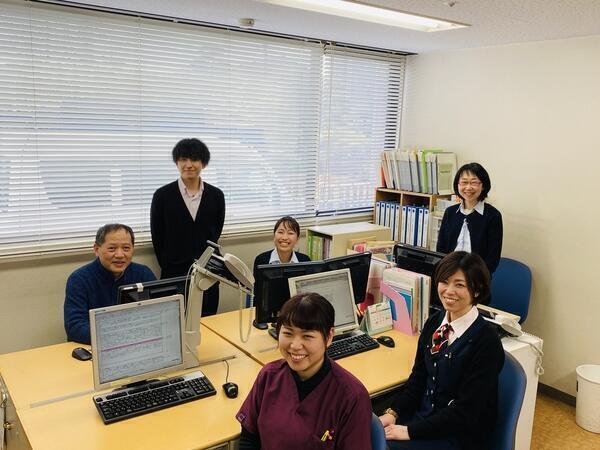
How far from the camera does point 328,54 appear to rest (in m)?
4.38

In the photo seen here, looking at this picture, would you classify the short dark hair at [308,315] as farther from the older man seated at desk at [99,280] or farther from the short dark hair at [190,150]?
the short dark hair at [190,150]

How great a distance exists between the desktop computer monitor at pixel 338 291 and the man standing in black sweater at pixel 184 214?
45.7 inches

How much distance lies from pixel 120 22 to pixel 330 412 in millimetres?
2803

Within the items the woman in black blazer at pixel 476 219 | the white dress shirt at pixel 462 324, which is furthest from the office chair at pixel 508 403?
the woman in black blazer at pixel 476 219

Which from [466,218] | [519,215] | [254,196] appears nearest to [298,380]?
[466,218]

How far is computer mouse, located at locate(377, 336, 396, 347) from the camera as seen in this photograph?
8.89 ft

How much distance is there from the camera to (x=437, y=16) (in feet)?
10.1

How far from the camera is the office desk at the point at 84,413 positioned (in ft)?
5.96

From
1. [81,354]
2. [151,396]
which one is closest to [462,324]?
[151,396]

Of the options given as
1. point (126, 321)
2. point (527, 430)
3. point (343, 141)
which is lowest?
point (527, 430)

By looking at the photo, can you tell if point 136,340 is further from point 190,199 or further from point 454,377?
point 190,199

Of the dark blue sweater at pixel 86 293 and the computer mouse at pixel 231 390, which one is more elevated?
the dark blue sweater at pixel 86 293

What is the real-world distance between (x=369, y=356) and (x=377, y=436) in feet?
2.87

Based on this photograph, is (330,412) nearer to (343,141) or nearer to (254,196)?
(254,196)
